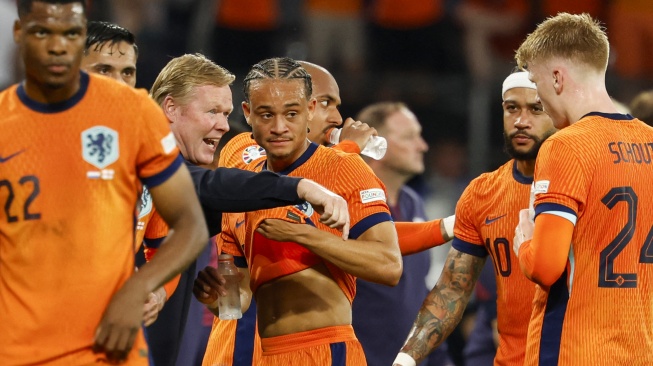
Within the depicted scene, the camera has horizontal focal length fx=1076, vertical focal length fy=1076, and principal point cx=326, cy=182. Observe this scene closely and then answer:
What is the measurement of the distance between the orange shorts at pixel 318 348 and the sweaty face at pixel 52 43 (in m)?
1.67

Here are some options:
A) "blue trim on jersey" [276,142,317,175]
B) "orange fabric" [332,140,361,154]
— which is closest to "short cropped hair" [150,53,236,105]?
"orange fabric" [332,140,361,154]

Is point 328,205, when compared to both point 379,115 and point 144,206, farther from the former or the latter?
point 379,115

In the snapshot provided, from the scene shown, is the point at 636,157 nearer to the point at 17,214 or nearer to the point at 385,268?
the point at 385,268

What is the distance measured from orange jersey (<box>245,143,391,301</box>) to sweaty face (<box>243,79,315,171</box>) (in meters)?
0.08

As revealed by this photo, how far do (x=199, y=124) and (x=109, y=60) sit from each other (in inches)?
22.5

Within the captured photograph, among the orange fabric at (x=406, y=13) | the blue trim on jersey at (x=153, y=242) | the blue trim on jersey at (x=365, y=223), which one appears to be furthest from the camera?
the orange fabric at (x=406, y=13)

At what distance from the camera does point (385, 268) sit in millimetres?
4305

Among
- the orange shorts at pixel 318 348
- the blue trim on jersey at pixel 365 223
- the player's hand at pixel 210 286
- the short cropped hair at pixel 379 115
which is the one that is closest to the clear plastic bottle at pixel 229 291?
the player's hand at pixel 210 286

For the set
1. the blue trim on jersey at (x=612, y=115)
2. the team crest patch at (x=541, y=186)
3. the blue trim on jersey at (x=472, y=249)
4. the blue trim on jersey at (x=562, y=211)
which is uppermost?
the blue trim on jersey at (x=612, y=115)

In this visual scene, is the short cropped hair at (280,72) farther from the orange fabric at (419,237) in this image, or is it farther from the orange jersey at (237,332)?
the orange fabric at (419,237)

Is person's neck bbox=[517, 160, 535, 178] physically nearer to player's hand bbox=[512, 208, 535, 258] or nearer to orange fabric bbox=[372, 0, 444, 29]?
player's hand bbox=[512, 208, 535, 258]

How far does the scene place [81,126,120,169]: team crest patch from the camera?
3248mm

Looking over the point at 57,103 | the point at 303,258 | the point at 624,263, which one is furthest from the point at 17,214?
the point at 624,263

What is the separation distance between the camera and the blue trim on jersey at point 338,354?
4438 mm
